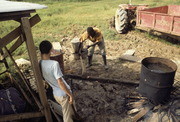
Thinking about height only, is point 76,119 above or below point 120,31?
below

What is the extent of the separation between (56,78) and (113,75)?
3.28m

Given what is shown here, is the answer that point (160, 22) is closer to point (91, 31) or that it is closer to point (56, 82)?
point (91, 31)

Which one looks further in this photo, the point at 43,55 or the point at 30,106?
the point at 30,106

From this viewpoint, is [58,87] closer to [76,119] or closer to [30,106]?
[76,119]

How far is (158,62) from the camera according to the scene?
14.1ft

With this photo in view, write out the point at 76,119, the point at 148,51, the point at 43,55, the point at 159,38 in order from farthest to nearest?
the point at 159,38 < the point at 148,51 < the point at 76,119 < the point at 43,55

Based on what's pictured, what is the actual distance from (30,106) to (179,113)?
3.29 metres

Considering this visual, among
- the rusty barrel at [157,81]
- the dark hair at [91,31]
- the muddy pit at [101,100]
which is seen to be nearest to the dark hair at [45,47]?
the muddy pit at [101,100]

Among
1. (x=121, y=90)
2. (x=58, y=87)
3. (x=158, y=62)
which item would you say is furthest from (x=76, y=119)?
(x=158, y=62)

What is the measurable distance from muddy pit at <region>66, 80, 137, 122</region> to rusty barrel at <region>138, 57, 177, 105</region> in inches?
26.6

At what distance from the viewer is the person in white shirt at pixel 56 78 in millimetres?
2809

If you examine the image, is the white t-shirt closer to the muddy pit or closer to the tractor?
the muddy pit

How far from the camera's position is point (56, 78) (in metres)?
2.79

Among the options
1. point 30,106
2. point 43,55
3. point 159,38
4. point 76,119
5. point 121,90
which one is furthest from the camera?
point 159,38
